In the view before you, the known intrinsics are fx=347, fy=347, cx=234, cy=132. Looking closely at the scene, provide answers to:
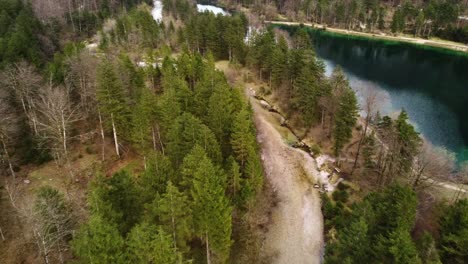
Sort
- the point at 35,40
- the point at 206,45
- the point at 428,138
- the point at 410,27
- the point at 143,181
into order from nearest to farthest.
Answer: the point at 143,181 → the point at 428,138 → the point at 35,40 → the point at 206,45 → the point at 410,27

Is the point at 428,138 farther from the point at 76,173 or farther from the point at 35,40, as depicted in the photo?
the point at 35,40

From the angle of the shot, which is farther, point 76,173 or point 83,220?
point 76,173

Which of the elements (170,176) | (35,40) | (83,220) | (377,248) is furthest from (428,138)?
(35,40)

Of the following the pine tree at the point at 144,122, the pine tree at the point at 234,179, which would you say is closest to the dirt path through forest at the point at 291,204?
the pine tree at the point at 234,179

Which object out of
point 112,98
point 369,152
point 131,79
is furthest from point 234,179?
point 131,79

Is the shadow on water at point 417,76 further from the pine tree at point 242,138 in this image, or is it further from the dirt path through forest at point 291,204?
the pine tree at point 242,138

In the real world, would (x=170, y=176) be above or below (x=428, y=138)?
above

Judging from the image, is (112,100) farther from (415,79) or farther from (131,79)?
(415,79)

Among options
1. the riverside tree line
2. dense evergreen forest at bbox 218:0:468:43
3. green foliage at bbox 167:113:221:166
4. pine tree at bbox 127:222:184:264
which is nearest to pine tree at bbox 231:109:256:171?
the riverside tree line
